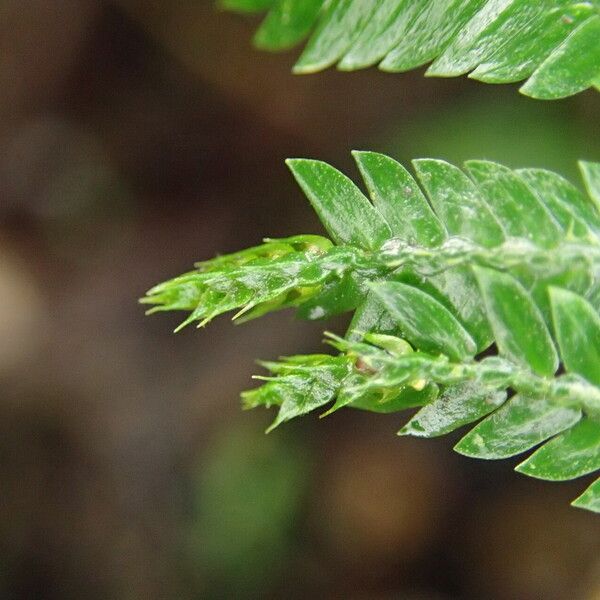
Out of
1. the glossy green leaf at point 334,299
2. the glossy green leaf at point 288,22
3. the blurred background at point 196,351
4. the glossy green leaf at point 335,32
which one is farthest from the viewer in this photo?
the blurred background at point 196,351

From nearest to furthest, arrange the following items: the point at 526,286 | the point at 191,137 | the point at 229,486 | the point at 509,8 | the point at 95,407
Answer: the point at 526,286 < the point at 509,8 < the point at 229,486 < the point at 95,407 < the point at 191,137

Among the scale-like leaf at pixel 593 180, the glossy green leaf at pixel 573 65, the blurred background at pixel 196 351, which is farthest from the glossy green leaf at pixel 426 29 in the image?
the blurred background at pixel 196 351

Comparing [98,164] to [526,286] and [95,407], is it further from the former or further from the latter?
Result: [526,286]

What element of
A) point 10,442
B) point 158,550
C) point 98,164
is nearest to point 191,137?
point 98,164

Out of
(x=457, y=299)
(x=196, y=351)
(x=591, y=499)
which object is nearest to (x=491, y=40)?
(x=457, y=299)

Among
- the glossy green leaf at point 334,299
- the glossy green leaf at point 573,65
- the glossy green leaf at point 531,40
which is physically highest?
the glossy green leaf at point 531,40

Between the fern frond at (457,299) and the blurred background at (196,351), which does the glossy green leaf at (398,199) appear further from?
the blurred background at (196,351)

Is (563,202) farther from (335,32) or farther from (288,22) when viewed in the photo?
(288,22)
